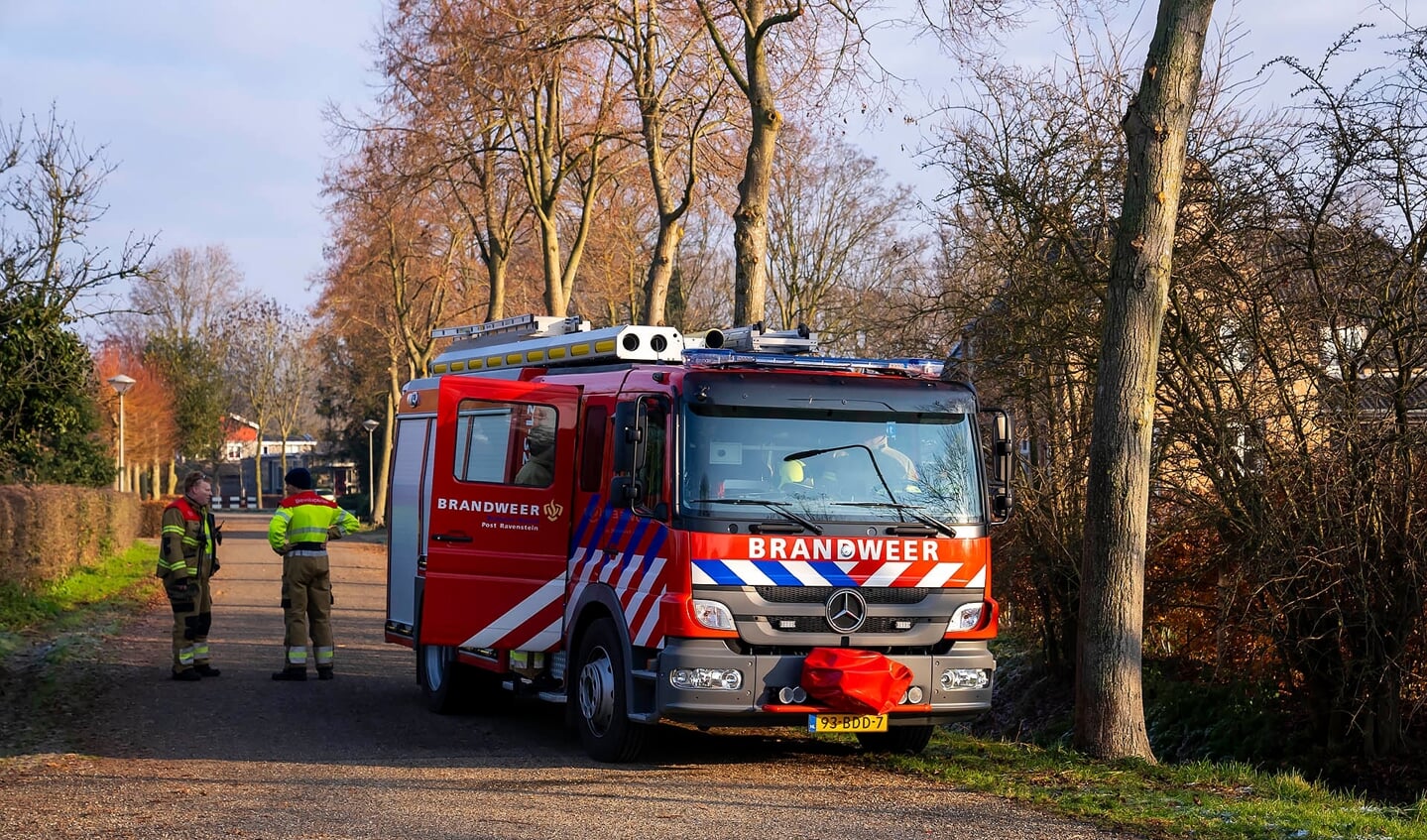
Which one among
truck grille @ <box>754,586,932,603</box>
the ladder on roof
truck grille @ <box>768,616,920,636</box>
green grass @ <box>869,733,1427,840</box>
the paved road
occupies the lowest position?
the paved road

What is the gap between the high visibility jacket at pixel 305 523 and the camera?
13.2 m

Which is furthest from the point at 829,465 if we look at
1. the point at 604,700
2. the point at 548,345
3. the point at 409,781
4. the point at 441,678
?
the point at 441,678

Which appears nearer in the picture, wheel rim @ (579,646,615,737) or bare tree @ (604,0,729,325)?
wheel rim @ (579,646,615,737)

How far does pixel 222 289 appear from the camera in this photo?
72.1m

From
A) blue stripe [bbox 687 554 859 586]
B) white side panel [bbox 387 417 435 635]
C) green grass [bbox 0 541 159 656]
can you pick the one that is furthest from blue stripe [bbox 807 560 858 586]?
green grass [bbox 0 541 159 656]

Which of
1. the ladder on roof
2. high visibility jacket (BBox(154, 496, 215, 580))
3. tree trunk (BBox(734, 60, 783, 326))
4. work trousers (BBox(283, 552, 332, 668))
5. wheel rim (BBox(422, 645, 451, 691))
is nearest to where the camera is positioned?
the ladder on roof

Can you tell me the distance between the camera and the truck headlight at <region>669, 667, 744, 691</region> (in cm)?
846

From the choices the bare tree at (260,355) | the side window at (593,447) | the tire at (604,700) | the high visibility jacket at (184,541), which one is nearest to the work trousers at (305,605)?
the high visibility jacket at (184,541)

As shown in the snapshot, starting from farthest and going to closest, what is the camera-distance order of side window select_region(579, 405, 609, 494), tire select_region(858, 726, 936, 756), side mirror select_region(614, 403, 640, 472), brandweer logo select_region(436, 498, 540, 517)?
brandweer logo select_region(436, 498, 540, 517) → side window select_region(579, 405, 609, 494) → tire select_region(858, 726, 936, 756) → side mirror select_region(614, 403, 640, 472)

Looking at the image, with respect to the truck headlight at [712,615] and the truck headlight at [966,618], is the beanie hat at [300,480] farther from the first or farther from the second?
the truck headlight at [966,618]

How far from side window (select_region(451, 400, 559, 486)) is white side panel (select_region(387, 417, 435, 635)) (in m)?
0.92

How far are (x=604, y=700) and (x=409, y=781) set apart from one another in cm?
140

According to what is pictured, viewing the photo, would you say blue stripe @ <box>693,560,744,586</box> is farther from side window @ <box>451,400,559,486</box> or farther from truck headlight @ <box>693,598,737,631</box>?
side window @ <box>451,400,559,486</box>

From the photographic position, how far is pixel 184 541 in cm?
1341
